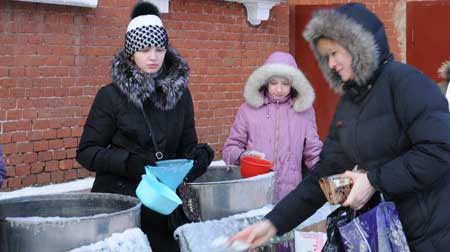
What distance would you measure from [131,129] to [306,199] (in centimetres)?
125

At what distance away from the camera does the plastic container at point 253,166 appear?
15.2 feet

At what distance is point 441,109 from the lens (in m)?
2.78

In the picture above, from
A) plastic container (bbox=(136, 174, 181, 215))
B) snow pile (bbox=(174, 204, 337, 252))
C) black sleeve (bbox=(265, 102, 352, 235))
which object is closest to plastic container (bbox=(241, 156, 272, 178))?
snow pile (bbox=(174, 204, 337, 252))

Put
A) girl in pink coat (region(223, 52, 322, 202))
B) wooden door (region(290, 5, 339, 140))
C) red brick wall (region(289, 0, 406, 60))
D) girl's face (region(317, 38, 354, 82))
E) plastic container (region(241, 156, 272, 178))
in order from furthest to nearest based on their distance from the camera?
red brick wall (region(289, 0, 406, 60)) → wooden door (region(290, 5, 339, 140)) → girl in pink coat (region(223, 52, 322, 202)) → plastic container (region(241, 156, 272, 178)) → girl's face (region(317, 38, 354, 82))

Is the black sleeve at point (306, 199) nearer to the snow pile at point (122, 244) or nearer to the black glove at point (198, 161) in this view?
the snow pile at point (122, 244)

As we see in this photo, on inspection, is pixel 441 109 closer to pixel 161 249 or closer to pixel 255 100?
pixel 161 249

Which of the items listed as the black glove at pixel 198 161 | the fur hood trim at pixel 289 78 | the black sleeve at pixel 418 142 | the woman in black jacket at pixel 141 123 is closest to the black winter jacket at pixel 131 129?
the woman in black jacket at pixel 141 123

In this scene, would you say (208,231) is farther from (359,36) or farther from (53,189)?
(53,189)

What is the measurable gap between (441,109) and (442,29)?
684cm

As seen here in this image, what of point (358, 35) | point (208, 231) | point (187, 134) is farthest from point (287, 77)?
point (358, 35)

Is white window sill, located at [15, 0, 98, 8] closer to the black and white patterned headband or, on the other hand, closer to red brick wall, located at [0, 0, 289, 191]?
red brick wall, located at [0, 0, 289, 191]

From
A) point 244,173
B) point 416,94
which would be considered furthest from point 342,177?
point 244,173

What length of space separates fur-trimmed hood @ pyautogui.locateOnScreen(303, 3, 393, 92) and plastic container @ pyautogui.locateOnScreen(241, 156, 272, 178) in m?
1.62

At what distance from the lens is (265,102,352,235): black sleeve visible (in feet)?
10.5
